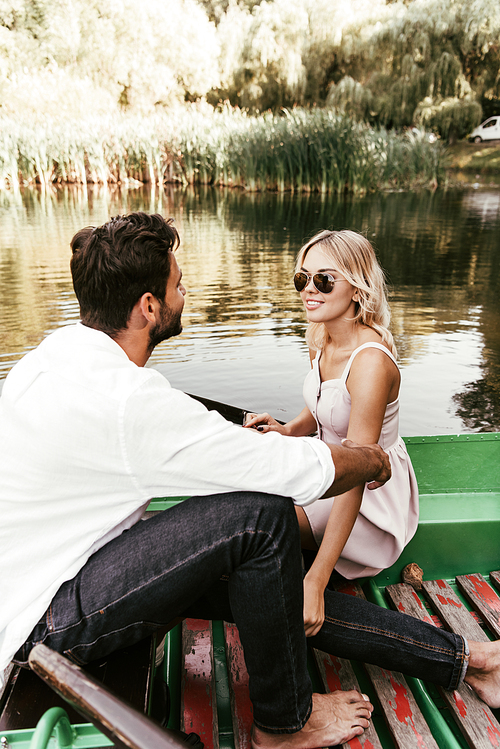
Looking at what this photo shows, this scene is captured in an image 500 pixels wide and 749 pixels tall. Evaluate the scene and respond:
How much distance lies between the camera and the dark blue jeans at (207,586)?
3.49ft

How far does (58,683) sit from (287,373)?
3.93 meters

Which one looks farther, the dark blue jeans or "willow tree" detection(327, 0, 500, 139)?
"willow tree" detection(327, 0, 500, 139)

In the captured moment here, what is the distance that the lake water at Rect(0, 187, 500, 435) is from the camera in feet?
14.5

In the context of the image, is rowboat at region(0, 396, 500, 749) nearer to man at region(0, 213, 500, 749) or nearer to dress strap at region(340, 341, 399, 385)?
man at region(0, 213, 500, 749)

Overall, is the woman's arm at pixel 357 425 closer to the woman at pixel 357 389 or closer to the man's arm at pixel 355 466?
the woman at pixel 357 389

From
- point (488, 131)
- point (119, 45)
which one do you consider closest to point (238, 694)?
point (488, 131)

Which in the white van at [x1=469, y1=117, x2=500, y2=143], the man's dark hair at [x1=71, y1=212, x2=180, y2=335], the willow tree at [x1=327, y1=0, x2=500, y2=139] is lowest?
the man's dark hair at [x1=71, y1=212, x2=180, y2=335]

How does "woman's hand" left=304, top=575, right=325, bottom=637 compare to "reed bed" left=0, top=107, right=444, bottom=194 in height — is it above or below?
below

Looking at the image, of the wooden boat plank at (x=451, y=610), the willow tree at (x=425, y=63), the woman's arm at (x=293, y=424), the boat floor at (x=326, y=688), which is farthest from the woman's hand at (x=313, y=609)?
the willow tree at (x=425, y=63)

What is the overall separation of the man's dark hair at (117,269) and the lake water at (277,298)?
2.82 metres

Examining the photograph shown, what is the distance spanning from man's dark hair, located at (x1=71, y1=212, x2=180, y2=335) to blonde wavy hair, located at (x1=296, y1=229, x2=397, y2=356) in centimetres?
62

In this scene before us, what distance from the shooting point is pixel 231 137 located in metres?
13.8

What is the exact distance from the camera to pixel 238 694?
4.54 ft

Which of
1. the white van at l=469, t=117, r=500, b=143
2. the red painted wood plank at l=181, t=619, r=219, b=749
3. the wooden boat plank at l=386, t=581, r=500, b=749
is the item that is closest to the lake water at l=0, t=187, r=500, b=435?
the red painted wood plank at l=181, t=619, r=219, b=749
